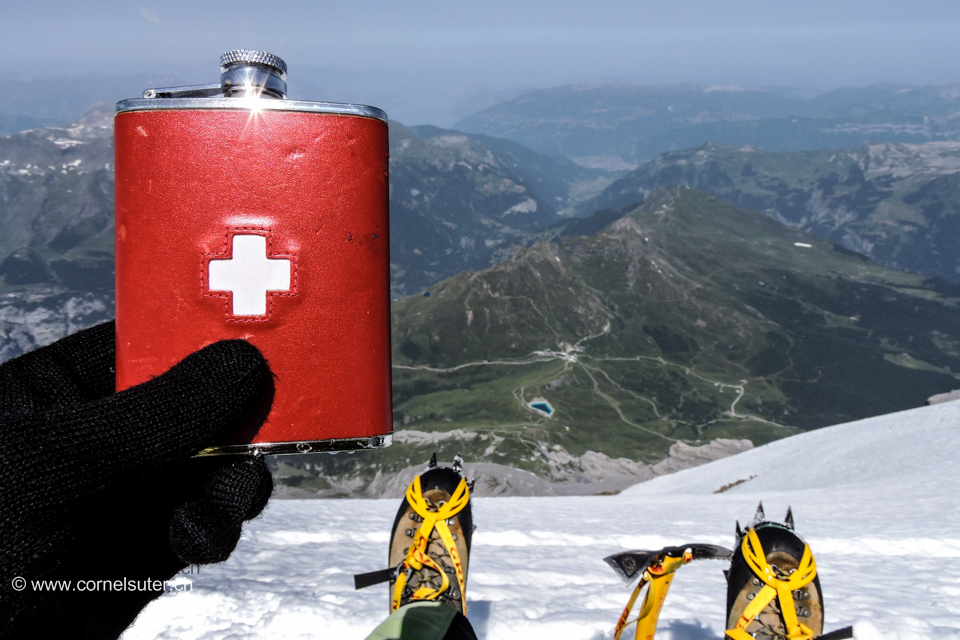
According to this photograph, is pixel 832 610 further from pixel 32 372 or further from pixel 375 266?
pixel 32 372

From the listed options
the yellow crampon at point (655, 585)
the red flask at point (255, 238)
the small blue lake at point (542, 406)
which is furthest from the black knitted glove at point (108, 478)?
the small blue lake at point (542, 406)

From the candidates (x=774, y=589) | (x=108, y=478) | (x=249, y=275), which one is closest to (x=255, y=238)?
(x=249, y=275)

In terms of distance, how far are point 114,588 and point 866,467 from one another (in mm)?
27824

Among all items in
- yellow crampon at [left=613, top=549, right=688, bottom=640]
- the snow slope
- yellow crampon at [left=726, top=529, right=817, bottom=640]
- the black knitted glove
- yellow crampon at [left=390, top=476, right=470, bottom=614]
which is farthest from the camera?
the snow slope

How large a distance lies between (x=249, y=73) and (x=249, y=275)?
135cm

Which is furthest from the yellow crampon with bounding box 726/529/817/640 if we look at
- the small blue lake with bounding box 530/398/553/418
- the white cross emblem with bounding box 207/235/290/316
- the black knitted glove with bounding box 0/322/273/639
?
the small blue lake with bounding box 530/398/553/418

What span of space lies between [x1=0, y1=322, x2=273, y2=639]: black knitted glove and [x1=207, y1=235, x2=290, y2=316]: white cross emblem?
0.30m

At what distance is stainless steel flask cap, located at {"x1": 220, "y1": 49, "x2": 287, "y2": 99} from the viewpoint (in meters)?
3.99

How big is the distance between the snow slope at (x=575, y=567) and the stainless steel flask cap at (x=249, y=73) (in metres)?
5.69

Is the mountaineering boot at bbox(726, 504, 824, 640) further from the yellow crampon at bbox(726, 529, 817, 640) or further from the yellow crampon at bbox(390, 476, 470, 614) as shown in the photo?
the yellow crampon at bbox(390, 476, 470, 614)

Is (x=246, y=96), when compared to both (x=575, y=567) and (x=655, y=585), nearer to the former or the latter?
(x=655, y=585)

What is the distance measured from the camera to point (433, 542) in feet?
24.0

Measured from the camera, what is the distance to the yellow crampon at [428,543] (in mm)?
6766

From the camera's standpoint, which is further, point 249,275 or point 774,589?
point 774,589
